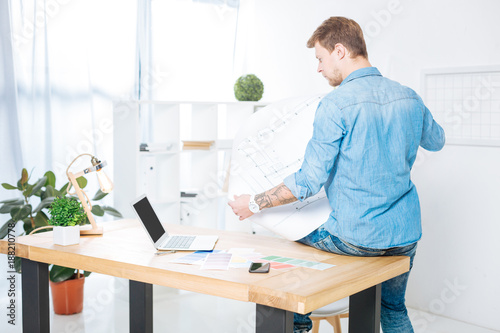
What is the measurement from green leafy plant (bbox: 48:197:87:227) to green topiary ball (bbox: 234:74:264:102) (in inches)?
93.3

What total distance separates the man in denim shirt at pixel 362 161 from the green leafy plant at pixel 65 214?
2.61 feet

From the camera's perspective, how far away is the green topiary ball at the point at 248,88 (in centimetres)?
443

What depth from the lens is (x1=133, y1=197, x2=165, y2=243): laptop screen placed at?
2104 millimetres

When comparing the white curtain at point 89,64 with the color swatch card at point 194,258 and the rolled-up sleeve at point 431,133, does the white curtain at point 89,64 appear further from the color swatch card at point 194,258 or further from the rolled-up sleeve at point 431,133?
the rolled-up sleeve at point 431,133

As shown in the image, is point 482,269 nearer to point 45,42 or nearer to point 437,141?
point 437,141

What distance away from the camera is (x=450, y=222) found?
3582mm

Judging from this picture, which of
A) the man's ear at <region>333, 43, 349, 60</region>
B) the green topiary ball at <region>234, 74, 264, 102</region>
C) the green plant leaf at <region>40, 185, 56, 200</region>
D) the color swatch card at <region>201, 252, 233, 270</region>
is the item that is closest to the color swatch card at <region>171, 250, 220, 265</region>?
the color swatch card at <region>201, 252, 233, 270</region>

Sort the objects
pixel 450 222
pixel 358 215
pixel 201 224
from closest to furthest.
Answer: pixel 358 215, pixel 450 222, pixel 201 224

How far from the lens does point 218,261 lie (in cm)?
191

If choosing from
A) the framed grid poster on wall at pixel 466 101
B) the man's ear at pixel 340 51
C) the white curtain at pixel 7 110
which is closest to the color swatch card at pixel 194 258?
the man's ear at pixel 340 51

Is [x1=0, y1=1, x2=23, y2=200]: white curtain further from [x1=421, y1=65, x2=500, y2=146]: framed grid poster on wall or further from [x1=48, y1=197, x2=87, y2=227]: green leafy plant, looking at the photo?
[x1=421, y1=65, x2=500, y2=146]: framed grid poster on wall

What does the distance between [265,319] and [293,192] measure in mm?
501

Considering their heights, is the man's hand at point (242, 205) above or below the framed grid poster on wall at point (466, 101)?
below

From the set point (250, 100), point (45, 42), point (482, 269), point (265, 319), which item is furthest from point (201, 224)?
point (265, 319)
